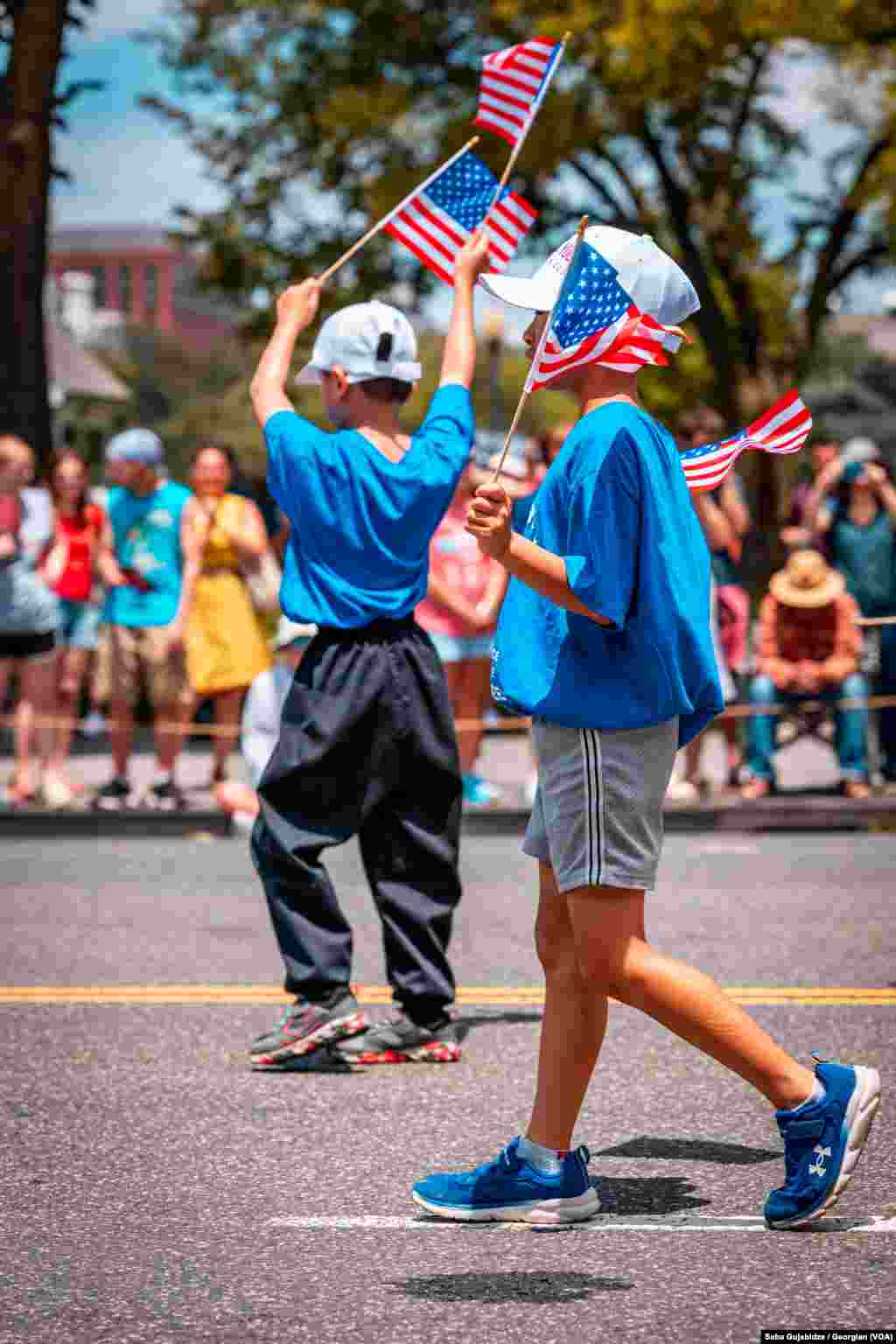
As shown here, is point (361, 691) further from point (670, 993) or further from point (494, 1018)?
point (670, 993)

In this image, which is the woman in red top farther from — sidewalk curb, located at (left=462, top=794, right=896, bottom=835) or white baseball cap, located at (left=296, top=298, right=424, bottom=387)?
white baseball cap, located at (left=296, top=298, right=424, bottom=387)

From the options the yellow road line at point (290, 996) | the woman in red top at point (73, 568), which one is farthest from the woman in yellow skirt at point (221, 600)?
the yellow road line at point (290, 996)

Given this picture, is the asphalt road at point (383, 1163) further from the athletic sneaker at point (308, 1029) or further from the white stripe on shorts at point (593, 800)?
the white stripe on shorts at point (593, 800)

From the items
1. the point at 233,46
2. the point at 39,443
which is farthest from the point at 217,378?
the point at 39,443

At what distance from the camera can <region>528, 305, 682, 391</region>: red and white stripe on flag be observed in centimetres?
439

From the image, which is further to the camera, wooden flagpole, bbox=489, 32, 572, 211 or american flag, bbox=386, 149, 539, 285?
american flag, bbox=386, 149, 539, 285

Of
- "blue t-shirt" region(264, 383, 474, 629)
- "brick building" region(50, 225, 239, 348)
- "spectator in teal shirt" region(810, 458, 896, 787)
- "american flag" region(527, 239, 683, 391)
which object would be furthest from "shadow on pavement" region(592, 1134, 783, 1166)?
"brick building" region(50, 225, 239, 348)

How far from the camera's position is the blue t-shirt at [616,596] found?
4.24m

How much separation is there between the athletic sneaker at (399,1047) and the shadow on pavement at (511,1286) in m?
1.94

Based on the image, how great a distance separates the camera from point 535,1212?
14.8 feet

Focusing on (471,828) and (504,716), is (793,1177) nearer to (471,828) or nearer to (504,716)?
(471,828)

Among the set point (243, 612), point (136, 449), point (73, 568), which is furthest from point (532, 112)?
point (73, 568)

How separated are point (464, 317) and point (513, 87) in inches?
33.6

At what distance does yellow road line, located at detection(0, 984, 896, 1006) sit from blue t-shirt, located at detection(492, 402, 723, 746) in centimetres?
262
